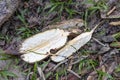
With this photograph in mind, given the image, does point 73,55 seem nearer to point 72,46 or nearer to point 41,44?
point 72,46

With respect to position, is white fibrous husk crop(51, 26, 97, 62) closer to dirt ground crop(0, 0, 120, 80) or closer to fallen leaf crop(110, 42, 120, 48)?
dirt ground crop(0, 0, 120, 80)

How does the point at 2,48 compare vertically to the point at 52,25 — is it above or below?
below

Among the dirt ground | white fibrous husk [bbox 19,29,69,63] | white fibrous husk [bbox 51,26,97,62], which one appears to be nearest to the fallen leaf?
the dirt ground

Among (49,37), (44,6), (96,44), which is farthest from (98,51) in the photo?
(44,6)

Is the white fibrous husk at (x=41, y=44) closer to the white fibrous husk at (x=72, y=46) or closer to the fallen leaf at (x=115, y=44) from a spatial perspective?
the white fibrous husk at (x=72, y=46)

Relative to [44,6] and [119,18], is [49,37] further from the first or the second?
[119,18]

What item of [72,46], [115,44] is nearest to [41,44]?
[72,46]

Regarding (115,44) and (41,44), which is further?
(41,44)
